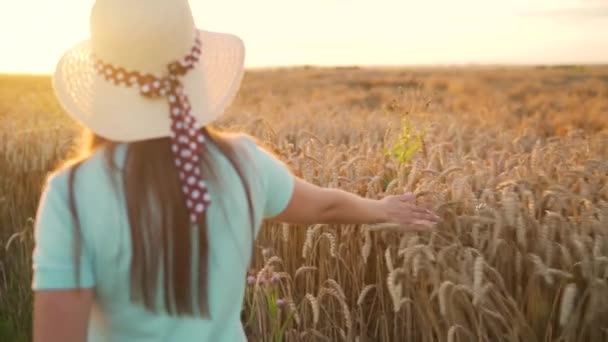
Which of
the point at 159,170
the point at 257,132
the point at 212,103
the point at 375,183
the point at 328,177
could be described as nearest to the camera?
the point at 159,170

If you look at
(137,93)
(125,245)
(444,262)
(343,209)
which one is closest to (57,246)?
(125,245)

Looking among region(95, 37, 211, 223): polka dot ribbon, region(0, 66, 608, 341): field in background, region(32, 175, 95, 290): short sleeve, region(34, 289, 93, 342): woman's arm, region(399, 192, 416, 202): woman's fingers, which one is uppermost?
region(95, 37, 211, 223): polka dot ribbon

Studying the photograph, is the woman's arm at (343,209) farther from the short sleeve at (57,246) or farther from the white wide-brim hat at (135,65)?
the short sleeve at (57,246)

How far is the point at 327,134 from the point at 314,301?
5086 mm

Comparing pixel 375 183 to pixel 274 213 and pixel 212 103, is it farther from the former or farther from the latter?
pixel 212 103

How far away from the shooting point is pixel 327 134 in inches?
313

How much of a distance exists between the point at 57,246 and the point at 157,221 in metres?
0.21

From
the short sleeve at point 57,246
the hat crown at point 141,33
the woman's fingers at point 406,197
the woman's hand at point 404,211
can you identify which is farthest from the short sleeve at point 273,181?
the woman's fingers at point 406,197

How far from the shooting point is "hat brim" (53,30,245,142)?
167 cm

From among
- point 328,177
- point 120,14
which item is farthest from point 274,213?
point 328,177

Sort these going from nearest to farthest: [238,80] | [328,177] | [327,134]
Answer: [238,80], [328,177], [327,134]

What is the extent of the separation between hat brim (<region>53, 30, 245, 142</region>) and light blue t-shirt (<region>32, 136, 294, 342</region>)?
0.20 feet

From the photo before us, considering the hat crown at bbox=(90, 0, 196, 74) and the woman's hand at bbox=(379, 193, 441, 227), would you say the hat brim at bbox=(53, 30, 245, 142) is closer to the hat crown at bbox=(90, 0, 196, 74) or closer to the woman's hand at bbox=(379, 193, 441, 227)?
the hat crown at bbox=(90, 0, 196, 74)

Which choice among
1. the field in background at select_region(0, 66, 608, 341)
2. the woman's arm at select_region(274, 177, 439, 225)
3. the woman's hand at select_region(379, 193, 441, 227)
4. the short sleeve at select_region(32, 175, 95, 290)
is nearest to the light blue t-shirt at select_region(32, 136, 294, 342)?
the short sleeve at select_region(32, 175, 95, 290)
